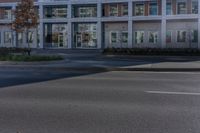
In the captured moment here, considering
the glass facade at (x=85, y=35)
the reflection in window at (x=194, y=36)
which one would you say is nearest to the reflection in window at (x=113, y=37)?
the glass facade at (x=85, y=35)

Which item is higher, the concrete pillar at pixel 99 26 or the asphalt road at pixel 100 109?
the concrete pillar at pixel 99 26

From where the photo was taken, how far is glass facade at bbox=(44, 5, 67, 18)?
6266 cm

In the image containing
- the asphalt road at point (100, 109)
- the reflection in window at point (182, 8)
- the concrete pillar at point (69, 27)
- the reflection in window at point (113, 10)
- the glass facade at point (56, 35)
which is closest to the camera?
the asphalt road at point (100, 109)

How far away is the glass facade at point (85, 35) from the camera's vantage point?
61469 millimetres

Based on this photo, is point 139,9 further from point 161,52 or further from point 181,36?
point 161,52

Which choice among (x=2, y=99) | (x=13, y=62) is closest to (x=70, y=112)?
(x=2, y=99)

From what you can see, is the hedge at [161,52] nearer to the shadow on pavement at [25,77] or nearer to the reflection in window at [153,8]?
the shadow on pavement at [25,77]

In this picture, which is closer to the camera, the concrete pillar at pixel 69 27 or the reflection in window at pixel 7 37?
the concrete pillar at pixel 69 27

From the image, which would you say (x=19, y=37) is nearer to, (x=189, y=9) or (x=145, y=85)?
(x=189, y=9)

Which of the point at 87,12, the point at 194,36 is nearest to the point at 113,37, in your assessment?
the point at 87,12

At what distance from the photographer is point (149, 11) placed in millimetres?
56938

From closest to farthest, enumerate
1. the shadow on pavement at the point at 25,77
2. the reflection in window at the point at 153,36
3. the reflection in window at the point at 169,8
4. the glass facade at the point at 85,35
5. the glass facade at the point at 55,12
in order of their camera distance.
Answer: the shadow on pavement at the point at 25,77 < the reflection in window at the point at 169,8 < the reflection in window at the point at 153,36 < the glass facade at the point at 85,35 < the glass facade at the point at 55,12

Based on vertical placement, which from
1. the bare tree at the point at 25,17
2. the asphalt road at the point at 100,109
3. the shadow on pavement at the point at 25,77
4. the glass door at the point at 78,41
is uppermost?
the bare tree at the point at 25,17

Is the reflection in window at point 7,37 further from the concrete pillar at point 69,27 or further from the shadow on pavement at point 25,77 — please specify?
the shadow on pavement at point 25,77
